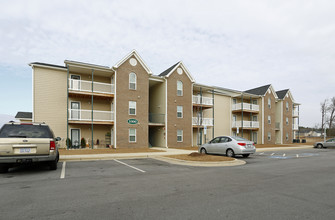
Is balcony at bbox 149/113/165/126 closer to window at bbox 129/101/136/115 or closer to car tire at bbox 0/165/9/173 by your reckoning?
window at bbox 129/101/136/115

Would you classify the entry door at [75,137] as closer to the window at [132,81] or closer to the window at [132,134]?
the window at [132,134]

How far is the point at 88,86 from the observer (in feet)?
72.2

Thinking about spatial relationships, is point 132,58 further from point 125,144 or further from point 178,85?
point 125,144

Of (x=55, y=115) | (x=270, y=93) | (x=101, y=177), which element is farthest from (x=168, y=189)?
(x=270, y=93)

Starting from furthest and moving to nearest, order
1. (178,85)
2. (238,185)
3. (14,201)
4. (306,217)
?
1. (178,85)
2. (238,185)
3. (14,201)
4. (306,217)

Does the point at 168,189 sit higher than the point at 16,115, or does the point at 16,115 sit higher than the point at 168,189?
the point at 16,115

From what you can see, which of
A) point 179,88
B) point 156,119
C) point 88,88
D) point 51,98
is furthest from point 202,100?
point 51,98

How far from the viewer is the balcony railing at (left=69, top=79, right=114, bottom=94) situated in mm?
20844

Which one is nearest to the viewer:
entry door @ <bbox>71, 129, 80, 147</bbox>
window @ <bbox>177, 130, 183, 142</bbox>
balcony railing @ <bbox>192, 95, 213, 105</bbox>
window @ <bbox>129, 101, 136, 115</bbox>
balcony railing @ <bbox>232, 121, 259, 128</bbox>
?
entry door @ <bbox>71, 129, 80, 147</bbox>

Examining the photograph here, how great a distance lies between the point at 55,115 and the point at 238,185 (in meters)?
19.6

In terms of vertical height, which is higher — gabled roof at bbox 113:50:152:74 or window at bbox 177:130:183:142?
gabled roof at bbox 113:50:152:74

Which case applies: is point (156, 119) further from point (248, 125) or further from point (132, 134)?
point (248, 125)

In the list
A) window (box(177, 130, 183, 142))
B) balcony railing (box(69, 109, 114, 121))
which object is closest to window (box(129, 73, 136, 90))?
balcony railing (box(69, 109, 114, 121))

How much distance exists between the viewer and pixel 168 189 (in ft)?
20.5
